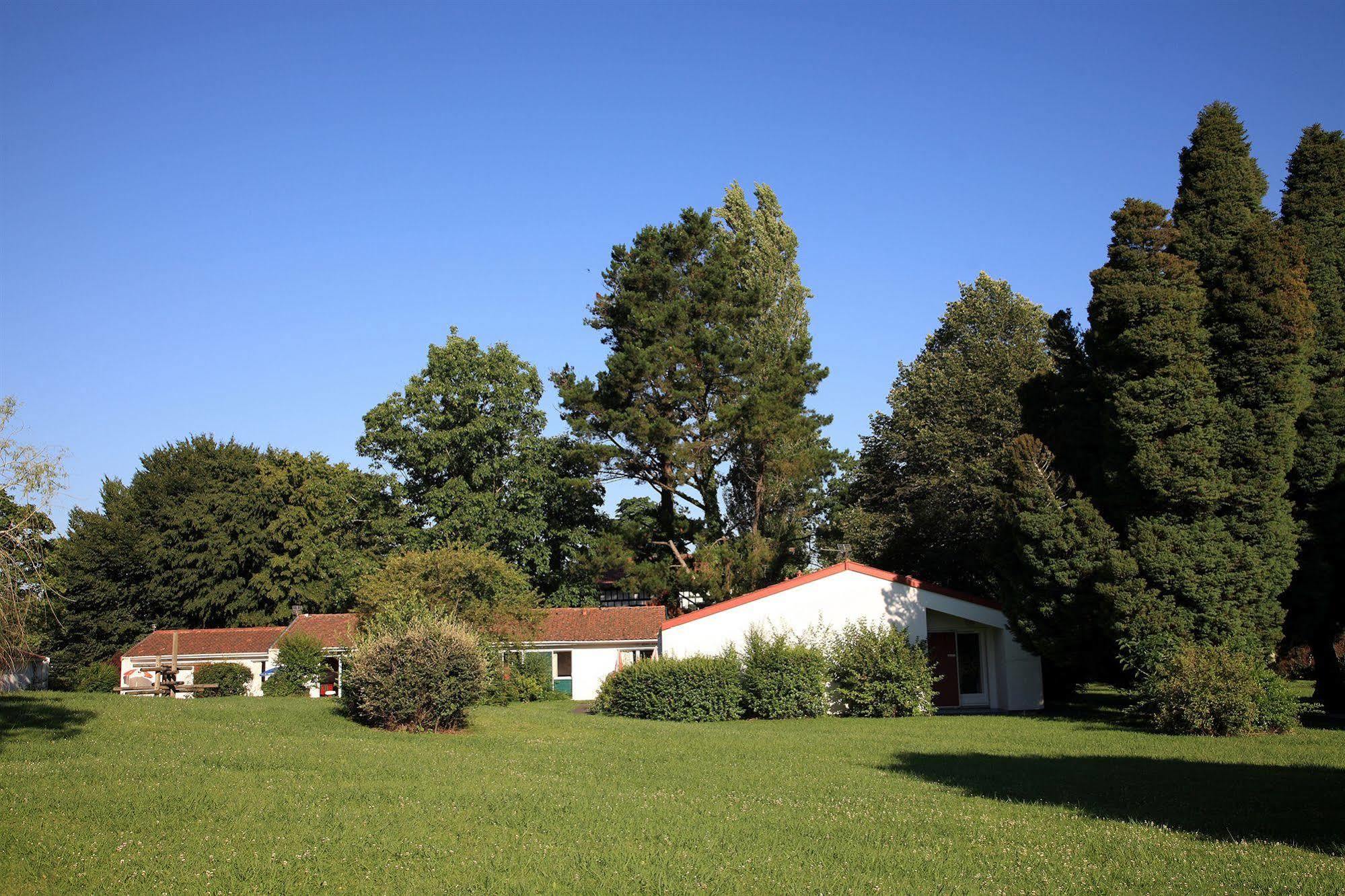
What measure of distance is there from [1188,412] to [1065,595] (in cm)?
539

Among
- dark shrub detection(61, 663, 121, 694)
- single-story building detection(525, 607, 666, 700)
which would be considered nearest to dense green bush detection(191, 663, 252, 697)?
dark shrub detection(61, 663, 121, 694)

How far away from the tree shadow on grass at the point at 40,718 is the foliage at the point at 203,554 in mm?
29194

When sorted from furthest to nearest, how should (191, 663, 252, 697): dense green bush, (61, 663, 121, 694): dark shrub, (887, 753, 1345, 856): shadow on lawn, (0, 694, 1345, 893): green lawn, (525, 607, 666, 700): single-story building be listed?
(61, 663, 121, 694): dark shrub < (525, 607, 666, 700): single-story building < (191, 663, 252, 697): dense green bush < (887, 753, 1345, 856): shadow on lawn < (0, 694, 1345, 893): green lawn

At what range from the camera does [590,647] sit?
40.3m

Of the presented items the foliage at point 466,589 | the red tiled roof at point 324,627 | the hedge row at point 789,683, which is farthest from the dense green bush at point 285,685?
the hedge row at point 789,683

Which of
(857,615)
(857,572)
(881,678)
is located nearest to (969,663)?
(857,615)

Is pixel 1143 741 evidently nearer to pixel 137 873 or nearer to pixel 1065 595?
pixel 1065 595

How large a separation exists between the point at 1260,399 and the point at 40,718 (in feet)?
87.9

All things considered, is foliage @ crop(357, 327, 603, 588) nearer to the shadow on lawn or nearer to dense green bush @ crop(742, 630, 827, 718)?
dense green bush @ crop(742, 630, 827, 718)

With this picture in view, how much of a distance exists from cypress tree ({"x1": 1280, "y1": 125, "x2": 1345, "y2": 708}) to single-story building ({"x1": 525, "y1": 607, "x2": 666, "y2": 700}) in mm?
22702

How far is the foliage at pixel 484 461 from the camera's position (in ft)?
141

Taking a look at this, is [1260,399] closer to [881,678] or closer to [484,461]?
[881,678]

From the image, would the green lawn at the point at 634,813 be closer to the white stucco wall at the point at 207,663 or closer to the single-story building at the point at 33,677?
the white stucco wall at the point at 207,663

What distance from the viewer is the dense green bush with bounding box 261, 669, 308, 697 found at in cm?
3772
